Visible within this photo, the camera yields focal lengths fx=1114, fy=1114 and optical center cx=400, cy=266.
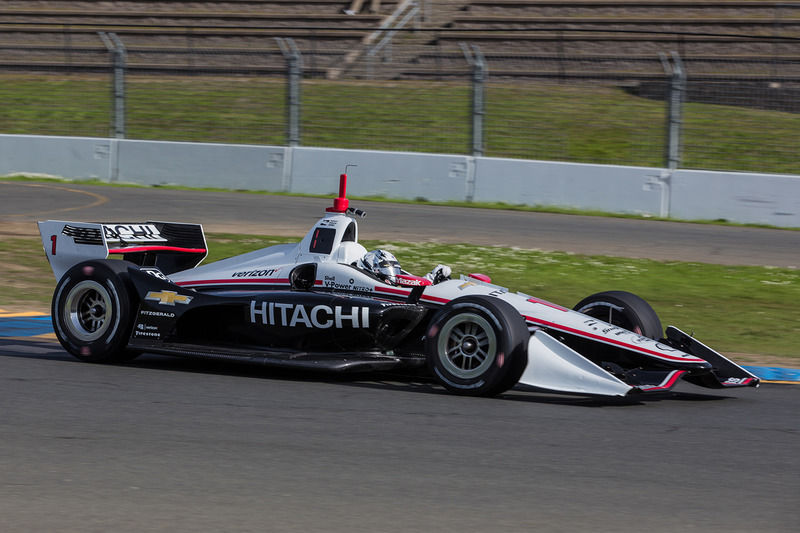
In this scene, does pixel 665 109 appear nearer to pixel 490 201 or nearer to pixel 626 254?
pixel 490 201

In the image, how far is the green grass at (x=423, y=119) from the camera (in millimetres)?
19375

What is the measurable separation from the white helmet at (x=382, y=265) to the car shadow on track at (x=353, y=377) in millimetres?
655

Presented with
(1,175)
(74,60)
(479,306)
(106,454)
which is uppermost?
(74,60)

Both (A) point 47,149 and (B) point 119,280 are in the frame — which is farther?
(A) point 47,149

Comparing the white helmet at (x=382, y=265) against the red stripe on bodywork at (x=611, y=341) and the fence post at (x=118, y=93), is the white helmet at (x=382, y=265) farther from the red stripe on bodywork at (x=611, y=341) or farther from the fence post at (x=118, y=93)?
the fence post at (x=118, y=93)

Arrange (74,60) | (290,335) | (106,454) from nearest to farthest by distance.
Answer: (106,454)
(290,335)
(74,60)

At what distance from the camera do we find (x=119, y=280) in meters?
7.52

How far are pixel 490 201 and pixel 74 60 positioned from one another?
1359 centimetres

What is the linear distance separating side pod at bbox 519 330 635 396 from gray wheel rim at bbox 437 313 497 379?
0.25 m

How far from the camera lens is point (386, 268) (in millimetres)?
7285

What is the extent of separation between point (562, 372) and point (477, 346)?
0.52 metres

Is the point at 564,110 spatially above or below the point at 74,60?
below

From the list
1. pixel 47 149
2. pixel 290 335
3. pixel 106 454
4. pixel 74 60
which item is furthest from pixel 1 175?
pixel 106 454

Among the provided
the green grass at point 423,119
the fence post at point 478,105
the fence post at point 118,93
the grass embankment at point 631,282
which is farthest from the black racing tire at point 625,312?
the fence post at point 118,93
